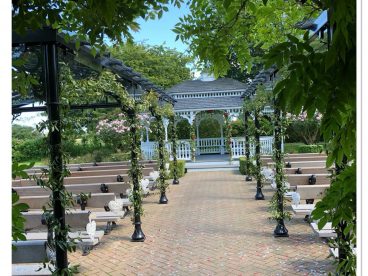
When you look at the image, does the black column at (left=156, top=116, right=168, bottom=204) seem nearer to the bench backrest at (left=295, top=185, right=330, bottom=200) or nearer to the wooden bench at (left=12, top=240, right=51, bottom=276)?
the bench backrest at (left=295, top=185, right=330, bottom=200)

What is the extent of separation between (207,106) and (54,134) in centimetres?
2122

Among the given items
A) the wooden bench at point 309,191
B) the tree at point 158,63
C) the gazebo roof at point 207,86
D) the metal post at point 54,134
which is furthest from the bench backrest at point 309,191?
the tree at point 158,63

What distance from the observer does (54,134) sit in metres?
4.45

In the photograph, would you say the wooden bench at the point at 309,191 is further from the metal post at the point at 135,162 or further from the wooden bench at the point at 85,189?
the wooden bench at the point at 85,189

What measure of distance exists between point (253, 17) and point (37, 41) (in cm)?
250

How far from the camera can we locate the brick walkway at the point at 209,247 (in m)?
5.99

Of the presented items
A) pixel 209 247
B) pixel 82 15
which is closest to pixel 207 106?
pixel 209 247

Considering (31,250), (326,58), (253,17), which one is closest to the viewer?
(326,58)

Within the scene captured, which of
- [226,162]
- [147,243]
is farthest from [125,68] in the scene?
[226,162]

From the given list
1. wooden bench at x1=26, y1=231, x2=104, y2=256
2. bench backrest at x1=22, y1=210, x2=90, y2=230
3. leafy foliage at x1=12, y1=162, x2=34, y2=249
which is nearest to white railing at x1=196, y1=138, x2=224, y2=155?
wooden bench at x1=26, y1=231, x2=104, y2=256

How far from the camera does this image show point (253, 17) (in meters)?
3.76

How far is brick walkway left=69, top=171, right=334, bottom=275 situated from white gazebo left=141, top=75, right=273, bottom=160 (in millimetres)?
12769

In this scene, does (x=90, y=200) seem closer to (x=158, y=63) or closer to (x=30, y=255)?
(x=30, y=255)

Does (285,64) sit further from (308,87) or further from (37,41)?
(37,41)
